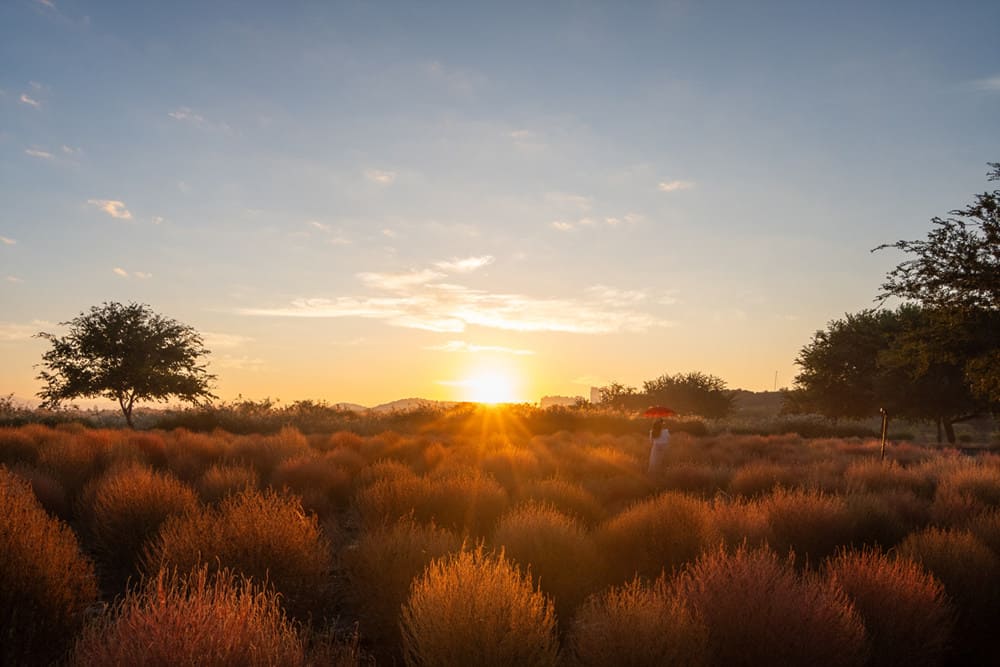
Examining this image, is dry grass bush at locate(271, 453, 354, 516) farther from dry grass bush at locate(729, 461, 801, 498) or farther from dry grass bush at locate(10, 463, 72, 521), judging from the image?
dry grass bush at locate(729, 461, 801, 498)

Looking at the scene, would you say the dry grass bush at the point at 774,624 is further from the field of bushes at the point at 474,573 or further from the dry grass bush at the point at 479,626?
the dry grass bush at the point at 479,626

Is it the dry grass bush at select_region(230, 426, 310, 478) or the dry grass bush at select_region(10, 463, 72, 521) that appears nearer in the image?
the dry grass bush at select_region(10, 463, 72, 521)

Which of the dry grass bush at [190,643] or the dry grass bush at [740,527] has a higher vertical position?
the dry grass bush at [190,643]

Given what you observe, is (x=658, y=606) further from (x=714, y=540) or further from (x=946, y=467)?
(x=946, y=467)

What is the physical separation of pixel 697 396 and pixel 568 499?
58.3 m

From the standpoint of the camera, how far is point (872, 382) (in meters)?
45.2

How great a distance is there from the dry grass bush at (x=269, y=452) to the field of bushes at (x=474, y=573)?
135 cm

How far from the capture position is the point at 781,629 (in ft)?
14.9

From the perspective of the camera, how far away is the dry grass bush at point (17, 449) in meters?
12.9

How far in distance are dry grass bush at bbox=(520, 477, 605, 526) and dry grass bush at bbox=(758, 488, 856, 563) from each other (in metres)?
2.62

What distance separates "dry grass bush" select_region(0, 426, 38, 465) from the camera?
12938 millimetres

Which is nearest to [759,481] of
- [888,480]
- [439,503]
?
[888,480]

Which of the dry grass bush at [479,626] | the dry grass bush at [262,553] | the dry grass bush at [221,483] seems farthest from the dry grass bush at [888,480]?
the dry grass bush at [221,483]

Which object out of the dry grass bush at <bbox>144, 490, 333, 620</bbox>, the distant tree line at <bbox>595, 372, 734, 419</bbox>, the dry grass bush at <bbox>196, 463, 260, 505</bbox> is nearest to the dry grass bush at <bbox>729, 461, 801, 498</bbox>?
the dry grass bush at <bbox>196, 463, 260, 505</bbox>
